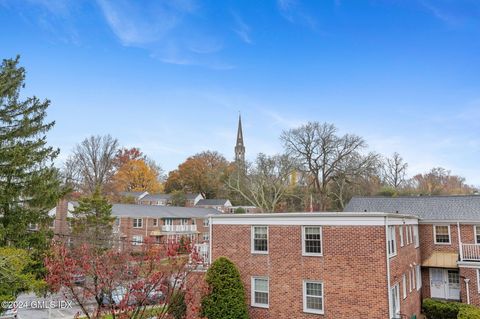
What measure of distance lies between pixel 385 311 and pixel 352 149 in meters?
34.5

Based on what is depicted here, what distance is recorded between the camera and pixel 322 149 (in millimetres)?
47500

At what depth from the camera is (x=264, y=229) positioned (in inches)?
696

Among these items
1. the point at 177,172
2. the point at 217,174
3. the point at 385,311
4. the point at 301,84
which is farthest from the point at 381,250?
the point at 177,172

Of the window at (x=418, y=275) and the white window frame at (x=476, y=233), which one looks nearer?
the window at (x=418, y=275)

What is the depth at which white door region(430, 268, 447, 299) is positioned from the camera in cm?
2284

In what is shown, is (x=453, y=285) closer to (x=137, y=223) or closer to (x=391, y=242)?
(x=391, y=242)

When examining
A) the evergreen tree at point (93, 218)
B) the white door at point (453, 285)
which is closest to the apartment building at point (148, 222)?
the evergreen tree at point (93, 218)

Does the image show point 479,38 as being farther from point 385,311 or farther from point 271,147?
point 271,147

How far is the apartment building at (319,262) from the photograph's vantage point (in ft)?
49.1

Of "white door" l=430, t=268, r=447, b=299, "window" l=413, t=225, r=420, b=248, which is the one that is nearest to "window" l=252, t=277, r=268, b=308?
"window" l=413, t=225, r=420, b=248

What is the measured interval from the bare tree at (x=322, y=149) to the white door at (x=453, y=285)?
24.3 m

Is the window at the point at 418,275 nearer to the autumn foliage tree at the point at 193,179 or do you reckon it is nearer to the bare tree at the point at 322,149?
the bare tree at the point at 322,149

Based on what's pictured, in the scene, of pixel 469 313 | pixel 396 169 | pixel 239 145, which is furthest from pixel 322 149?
pixel 239 145

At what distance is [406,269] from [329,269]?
631 centimetres
